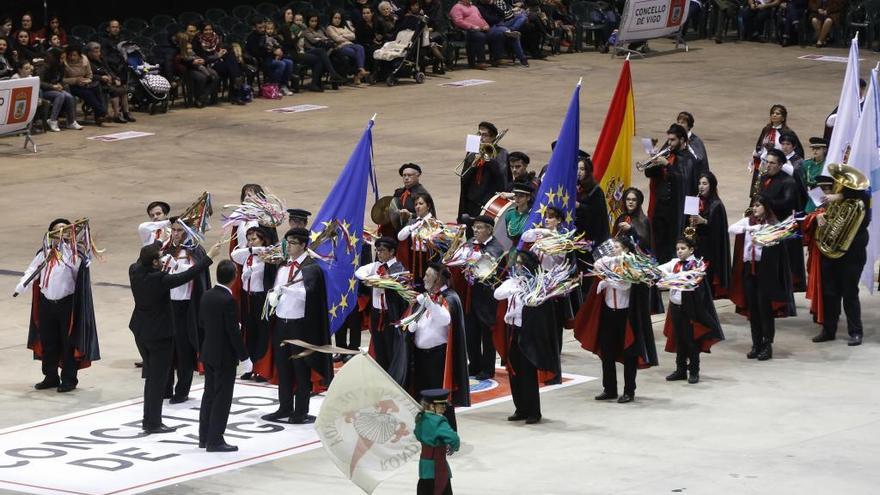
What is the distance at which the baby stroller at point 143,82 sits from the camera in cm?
2852

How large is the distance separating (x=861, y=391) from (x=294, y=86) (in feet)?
59.2

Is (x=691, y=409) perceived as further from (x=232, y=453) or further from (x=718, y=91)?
(x=718, y=91)

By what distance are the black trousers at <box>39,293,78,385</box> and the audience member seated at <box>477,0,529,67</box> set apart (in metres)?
19.3

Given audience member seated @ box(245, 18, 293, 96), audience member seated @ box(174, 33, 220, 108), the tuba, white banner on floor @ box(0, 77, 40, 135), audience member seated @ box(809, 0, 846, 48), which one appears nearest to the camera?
the tuba

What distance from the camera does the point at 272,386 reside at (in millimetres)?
16062

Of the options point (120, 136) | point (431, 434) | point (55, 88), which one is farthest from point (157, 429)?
point (55, 88)

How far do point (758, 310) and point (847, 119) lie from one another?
12.8 feet

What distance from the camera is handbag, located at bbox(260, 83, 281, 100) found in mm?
30859

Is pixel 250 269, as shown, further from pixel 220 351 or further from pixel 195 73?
pixel 195 73

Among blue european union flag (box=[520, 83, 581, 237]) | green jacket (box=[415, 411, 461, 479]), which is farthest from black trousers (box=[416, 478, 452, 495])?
blue european union flag (box=[520, 83, 581, 237])

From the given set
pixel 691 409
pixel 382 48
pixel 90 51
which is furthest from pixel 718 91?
pixel 691 409

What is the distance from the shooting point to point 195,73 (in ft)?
96.5

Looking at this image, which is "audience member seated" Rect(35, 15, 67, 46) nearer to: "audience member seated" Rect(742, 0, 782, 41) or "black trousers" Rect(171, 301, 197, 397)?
"black trousers" Rect(171, 301, 197, 397)

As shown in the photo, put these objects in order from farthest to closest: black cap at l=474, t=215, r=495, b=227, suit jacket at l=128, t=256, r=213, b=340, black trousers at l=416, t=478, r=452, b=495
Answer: black cap at l=474, t=215, r=495, b=227 < suit jacket at l=128, t=256, r=213, b=340 < black trousers at l=416, t=478, r=452, b=495
